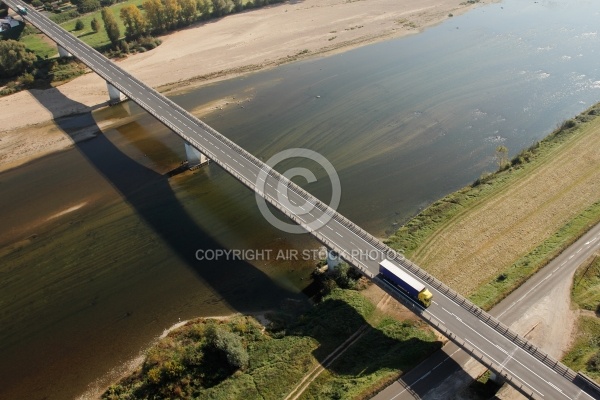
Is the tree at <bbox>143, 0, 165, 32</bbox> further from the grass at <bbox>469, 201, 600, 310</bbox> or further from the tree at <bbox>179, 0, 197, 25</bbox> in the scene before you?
the grass at <bbox>469, 201, 600, 310</bbox>

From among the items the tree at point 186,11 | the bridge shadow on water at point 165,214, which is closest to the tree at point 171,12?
the tree at point 186,11

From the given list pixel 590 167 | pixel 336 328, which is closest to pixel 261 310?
pixel 336 328

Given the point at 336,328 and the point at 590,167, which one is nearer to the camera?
the point at 336,328

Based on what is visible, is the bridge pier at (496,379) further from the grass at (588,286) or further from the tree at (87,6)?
the tree at (87,6)

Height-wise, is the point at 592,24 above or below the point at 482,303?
above

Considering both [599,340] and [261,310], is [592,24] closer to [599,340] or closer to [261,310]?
[599,340]

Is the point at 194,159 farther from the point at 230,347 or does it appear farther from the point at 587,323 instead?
the point at 587,323

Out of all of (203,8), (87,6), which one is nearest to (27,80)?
(87,6)
